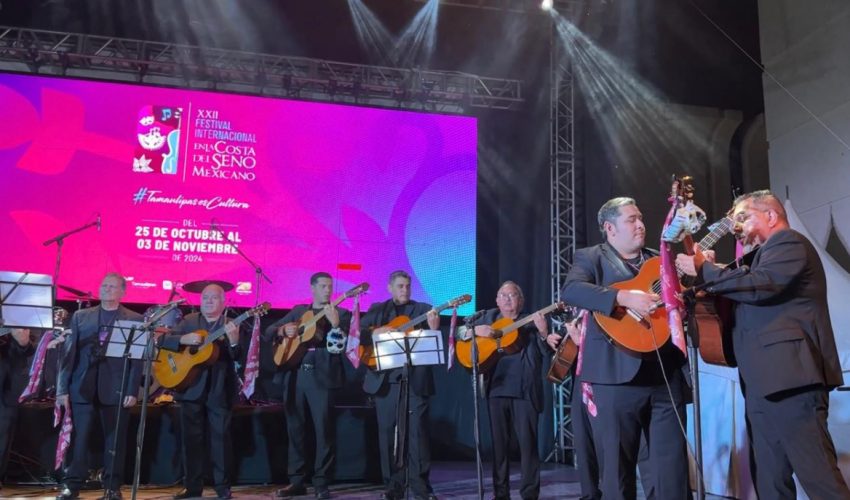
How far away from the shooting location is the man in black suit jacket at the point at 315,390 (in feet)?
21.5

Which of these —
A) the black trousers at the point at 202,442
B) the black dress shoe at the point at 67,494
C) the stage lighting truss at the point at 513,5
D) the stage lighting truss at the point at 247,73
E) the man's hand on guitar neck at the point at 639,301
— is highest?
the stage lighting truss at the point at 513,5

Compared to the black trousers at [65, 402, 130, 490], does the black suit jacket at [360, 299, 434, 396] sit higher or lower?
higher

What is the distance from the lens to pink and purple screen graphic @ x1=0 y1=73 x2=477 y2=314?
8398mm

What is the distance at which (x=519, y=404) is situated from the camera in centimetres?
609

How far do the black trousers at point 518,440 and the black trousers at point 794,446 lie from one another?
259 cm

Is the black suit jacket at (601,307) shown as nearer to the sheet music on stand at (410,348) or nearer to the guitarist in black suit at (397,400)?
the sheet music on stand at (410,348)

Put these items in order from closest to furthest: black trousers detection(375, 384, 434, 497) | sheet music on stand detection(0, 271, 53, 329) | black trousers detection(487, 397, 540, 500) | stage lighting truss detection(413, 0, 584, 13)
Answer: sheet music on stand detection(0, 271, 53, 329)
black trousers detection(487, 397, 540, 500)
black trousers detection(375, 384, 434, 497)
stage lighting truss detection(413, 0, 584, 13)

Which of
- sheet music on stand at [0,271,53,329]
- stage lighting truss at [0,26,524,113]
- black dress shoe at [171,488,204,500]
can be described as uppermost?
stage lighting truss at [0,26,524,113]

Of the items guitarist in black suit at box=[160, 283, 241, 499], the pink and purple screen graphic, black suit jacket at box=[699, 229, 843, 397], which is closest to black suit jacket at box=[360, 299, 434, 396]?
guitarist in black suit at box=[160, 283, 241, 499]

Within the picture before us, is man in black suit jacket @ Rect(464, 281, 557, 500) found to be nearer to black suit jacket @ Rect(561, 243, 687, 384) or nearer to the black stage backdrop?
black suit jacket @ Rect(561, 243, 687, 384)

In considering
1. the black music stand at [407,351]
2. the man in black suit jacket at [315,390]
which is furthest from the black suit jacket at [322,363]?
the black music stand at [407,351]

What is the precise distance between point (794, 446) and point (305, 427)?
453 centimetres

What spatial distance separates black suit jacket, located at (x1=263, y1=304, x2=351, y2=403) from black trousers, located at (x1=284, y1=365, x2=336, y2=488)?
6cm

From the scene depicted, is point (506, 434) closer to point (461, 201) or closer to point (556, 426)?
point (556, 426)
